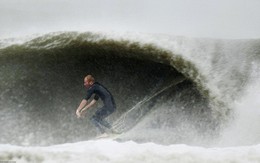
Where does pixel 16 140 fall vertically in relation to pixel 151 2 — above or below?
below

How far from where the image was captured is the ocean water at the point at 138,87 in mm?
9078

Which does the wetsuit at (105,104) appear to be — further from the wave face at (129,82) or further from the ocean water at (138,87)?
the ocean water at (138,87)

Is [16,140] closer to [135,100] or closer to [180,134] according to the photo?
[135,100]

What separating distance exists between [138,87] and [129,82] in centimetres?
22

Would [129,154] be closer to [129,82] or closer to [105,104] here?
[105,104]

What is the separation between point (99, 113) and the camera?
920 centimetres

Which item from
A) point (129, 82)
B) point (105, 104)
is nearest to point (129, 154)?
point (105, 104)

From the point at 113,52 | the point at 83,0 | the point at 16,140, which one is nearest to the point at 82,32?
the point at 113,52

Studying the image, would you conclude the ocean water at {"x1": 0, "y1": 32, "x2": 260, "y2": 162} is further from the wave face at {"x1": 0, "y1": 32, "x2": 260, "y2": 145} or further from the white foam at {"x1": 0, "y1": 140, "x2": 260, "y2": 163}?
the white foam at {"x1": 0, "y1": 140, "x2": 260, "y2": 163}

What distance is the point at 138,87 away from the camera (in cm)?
1070

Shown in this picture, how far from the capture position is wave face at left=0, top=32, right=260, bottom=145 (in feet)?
30.7

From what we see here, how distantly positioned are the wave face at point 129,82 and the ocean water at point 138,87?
2 centimetres

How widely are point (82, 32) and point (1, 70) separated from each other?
1847mm

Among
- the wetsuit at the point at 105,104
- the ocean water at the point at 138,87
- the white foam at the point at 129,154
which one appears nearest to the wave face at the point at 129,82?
the ocean water at the point at 138,87
